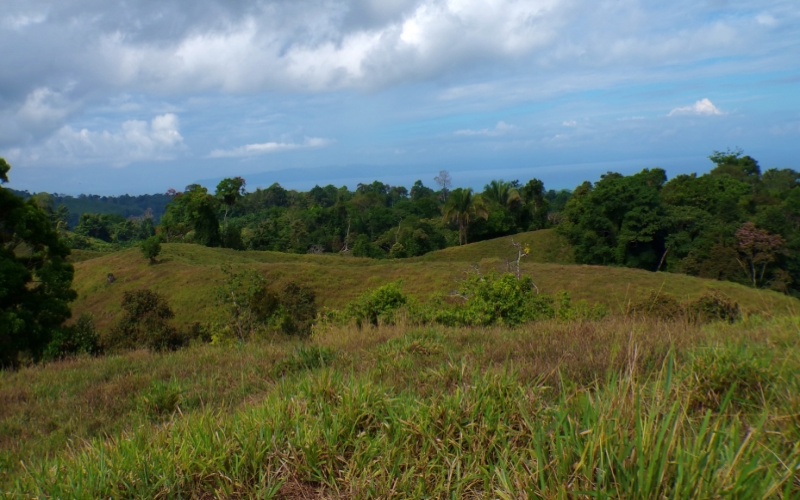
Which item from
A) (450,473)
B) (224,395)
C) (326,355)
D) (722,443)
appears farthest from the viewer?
(326,355)

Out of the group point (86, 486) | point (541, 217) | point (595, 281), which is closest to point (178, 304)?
point (595, 281)

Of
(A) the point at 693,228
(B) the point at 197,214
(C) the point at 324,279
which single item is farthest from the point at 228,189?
(A) the point at 693,228

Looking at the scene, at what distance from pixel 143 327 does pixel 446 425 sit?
16.4 m

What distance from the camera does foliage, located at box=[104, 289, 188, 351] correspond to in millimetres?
16094

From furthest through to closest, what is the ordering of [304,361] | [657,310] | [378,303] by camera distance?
[378,303] < [657,310] < [304,361]

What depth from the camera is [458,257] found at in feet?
186

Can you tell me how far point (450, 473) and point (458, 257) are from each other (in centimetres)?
5422

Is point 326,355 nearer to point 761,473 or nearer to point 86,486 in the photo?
point 86,486

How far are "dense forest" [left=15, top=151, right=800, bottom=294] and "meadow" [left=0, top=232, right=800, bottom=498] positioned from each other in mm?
39234

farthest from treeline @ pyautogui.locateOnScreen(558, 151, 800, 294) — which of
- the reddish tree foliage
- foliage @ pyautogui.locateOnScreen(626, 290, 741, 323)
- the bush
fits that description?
the bush

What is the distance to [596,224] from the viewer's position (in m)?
50.2

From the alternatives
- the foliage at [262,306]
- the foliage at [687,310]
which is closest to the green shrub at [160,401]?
the foliage at [687,310]

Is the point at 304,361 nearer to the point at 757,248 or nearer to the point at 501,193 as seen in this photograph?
the point at 757,248

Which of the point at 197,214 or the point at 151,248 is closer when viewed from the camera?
the point at 151,248
